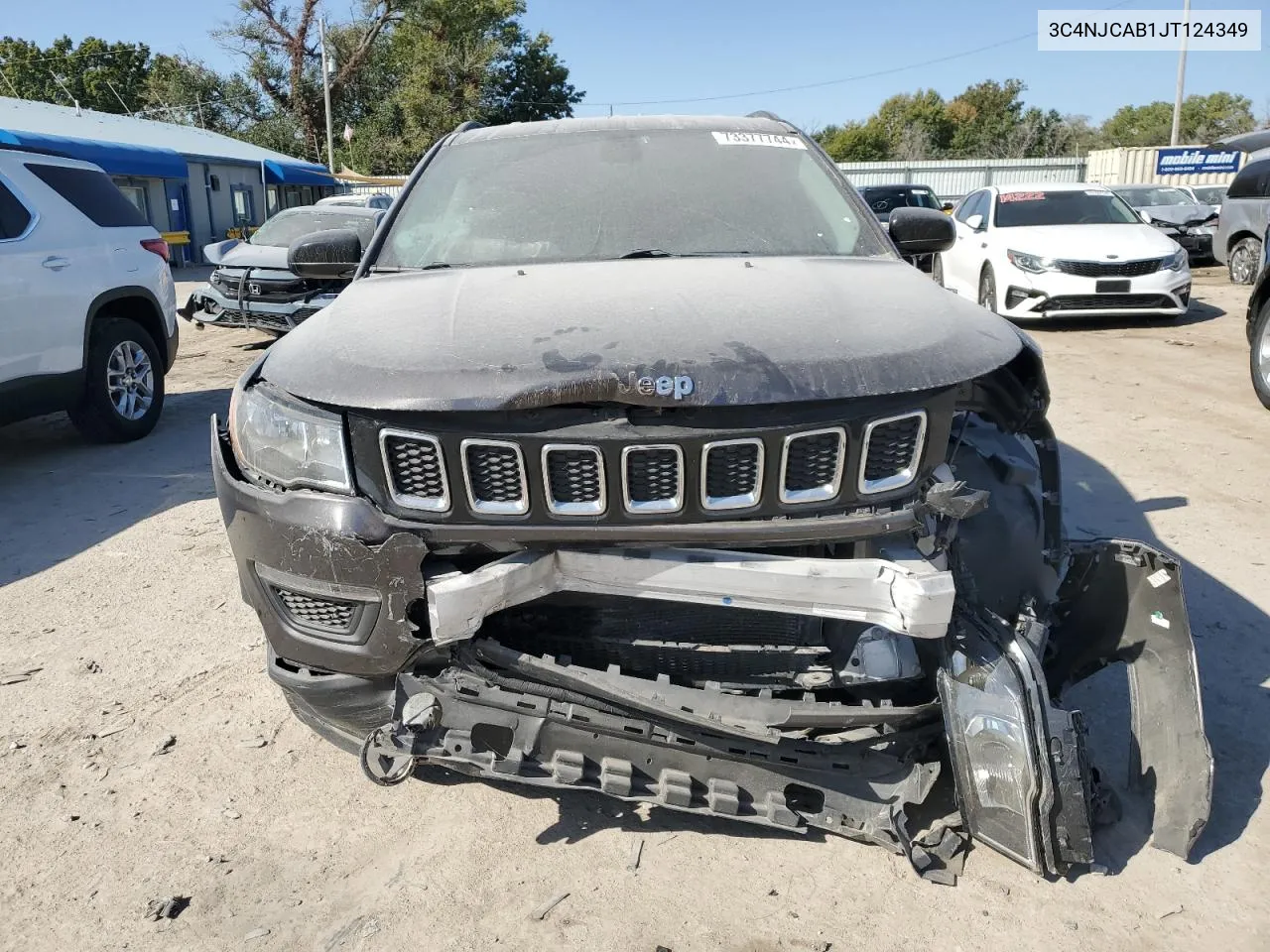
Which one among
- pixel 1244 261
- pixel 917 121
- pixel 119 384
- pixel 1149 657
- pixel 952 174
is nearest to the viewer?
pixel 1149 657

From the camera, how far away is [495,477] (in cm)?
207

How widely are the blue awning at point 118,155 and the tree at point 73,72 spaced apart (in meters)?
39.7

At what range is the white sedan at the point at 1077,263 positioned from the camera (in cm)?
1001

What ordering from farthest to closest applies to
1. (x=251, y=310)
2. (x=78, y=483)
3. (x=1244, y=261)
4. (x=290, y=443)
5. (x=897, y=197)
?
(x=897, y=197) → (x=1244, y=261) → (x=251, y=310) → (x=78, y=483) → (x=290, y=443)

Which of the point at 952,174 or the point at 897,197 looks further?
the point at 952,174

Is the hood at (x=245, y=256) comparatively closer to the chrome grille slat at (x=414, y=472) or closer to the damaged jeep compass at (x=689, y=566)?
the damaged jeep compass at (x=689, y=566)

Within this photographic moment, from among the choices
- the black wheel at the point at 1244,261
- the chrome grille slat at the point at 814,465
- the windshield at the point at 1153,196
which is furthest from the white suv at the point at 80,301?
the windshield at the point at 1153,196

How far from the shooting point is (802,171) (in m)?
3.55

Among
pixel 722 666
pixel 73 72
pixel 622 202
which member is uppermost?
pixel 73 72

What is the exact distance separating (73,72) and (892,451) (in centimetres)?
6873

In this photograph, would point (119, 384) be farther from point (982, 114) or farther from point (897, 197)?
point (982, 114)

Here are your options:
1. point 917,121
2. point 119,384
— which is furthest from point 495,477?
point 917,121

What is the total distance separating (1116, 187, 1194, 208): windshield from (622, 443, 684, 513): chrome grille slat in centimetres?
1746

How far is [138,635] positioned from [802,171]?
3.03 metres
